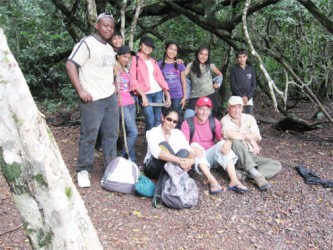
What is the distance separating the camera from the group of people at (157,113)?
4.57 m

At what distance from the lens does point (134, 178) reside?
4.79m

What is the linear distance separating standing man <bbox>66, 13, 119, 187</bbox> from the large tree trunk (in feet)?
8.38

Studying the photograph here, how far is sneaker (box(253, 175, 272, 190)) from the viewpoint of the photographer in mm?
5074

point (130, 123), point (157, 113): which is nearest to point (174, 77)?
point (157, 113)

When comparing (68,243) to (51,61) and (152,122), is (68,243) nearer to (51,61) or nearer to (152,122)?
(152,122)

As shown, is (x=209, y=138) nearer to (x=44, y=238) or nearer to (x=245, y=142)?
(x=245, y=142)

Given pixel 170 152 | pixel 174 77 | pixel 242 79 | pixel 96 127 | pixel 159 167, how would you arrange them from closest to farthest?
pixel 96 127 < pixel 170 152 < pixel 159 167 < pixel 174 77 < pixel 242 79

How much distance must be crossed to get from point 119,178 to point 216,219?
50.1 inches

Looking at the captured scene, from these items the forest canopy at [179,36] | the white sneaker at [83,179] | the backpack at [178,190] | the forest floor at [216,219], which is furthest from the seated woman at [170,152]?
the forest canopy at [179,36]

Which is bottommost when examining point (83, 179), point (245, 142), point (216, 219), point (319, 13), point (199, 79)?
point (216, 219)

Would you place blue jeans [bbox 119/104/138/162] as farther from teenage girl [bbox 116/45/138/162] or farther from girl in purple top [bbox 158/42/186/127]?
girl in purple top [bbox 158/42/186/127]

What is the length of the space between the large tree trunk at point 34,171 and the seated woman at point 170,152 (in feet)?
9.48

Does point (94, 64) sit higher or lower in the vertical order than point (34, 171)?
higher

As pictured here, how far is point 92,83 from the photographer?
15.0 ft
